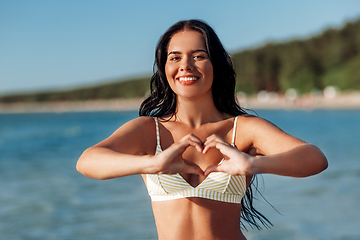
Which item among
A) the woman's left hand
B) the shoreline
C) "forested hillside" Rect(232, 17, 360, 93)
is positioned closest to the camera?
the woman's left hand

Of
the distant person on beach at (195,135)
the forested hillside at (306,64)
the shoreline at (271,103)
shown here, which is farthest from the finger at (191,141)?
the forested hillside at (306,64)

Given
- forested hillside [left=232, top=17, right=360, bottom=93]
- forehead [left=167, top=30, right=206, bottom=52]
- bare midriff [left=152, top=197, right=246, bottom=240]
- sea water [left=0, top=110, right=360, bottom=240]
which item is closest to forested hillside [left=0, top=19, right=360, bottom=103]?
forested hillside [left=232, top=17, right=360, bottom=93]

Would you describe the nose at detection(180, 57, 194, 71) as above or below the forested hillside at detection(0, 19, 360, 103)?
below

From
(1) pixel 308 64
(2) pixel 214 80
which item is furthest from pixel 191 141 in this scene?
(1) pixel 308 64

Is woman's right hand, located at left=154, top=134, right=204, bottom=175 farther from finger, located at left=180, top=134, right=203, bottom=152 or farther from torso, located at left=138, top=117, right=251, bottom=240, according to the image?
torso, located at left=138, top=117, right=251, bottom=240

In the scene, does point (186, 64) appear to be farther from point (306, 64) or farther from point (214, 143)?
point (306, 64)

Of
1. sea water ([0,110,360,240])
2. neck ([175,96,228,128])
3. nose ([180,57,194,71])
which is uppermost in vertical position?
nose ([180,57,194,71])

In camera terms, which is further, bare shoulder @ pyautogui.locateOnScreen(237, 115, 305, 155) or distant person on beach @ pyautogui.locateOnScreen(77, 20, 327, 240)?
distant person on beach @ pyautogui.locateOnScreen(77, 20, 327, 240)

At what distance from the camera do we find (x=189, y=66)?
95.0 inches

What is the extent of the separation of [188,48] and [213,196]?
0.86m

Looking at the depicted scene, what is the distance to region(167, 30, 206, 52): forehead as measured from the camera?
247 centimetres

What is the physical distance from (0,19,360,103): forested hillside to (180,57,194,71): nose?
70002 millimetres

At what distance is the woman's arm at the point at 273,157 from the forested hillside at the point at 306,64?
70.0 m

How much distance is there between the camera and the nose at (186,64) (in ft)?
7.91
